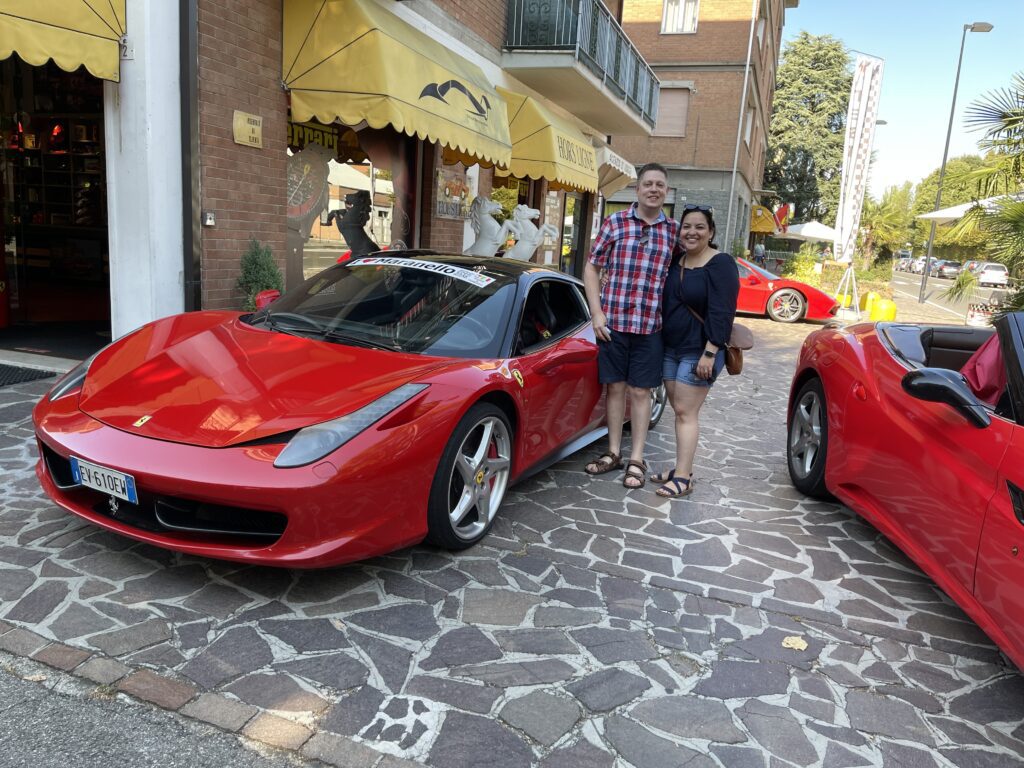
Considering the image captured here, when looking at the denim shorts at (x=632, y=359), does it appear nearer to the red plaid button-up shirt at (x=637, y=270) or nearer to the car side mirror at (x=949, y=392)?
the red plaid button-up shirt at (x=637, y=270)

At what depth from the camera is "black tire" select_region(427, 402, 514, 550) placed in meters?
3.17

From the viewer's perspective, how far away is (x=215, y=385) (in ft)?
10.2

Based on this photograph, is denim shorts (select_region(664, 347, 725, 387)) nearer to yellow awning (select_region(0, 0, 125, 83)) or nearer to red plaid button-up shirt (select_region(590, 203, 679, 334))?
red plaid button-up shirt (select_region(590, 203, 679, 334))

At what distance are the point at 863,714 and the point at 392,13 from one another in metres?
8.28

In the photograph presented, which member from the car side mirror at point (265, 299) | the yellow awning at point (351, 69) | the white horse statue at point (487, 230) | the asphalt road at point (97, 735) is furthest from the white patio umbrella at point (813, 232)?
the asphalt road at point (97, 735)

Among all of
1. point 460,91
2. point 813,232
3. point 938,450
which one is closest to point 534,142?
point 460,91

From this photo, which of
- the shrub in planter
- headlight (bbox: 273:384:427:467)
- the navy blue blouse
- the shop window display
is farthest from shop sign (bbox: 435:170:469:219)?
headlight (bbox: 273:384:427:467)

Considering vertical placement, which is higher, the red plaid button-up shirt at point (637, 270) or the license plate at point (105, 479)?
the red plaid button-up shirt at point (637, 270)

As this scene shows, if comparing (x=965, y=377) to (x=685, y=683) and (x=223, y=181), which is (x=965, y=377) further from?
(x=223, y=181)

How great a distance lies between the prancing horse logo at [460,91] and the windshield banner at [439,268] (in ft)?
13.0

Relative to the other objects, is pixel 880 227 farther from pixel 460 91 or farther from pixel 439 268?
pixel 439 268

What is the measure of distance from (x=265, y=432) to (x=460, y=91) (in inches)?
277

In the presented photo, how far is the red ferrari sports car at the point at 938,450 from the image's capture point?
2596 mm

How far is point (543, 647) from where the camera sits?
279 cm
